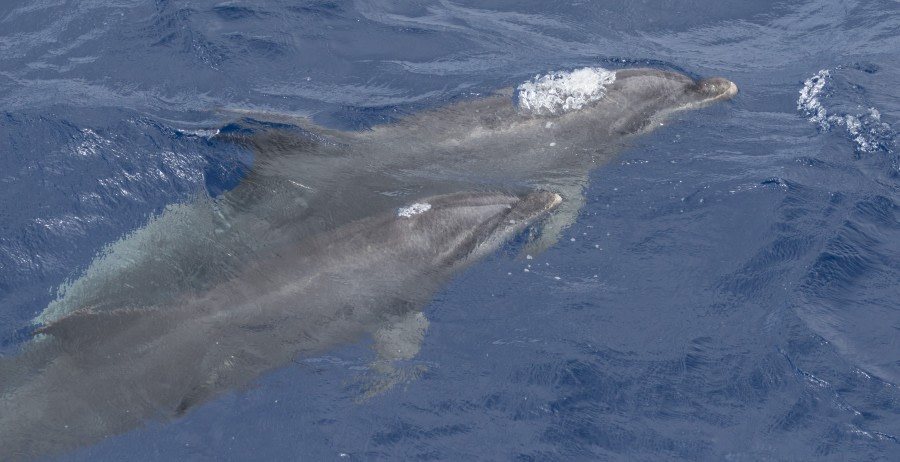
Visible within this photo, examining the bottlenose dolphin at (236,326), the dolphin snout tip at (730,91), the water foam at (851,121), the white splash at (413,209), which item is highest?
the dolphin snout tip at (730,91)

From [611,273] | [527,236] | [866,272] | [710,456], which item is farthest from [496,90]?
[710,456]

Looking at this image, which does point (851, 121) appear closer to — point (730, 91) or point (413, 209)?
point (730, 91)

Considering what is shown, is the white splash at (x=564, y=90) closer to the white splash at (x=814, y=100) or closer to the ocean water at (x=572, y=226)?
the ocean water at (x=572, y=226)

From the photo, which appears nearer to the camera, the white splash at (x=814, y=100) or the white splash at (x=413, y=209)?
the white splash at (x=413, y=209)

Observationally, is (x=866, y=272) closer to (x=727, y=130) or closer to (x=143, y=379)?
(x=727, y=130)

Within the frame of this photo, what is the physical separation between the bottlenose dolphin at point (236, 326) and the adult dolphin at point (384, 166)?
45cm

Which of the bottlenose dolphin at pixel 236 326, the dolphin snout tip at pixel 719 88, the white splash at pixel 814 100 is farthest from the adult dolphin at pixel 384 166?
the white splash at pixel 814 100

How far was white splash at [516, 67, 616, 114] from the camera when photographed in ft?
63.7

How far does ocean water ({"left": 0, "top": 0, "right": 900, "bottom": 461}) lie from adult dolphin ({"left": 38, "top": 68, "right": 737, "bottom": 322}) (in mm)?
470

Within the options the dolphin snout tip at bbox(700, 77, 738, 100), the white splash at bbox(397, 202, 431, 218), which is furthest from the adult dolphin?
the white splash at bbox(397, 202, 431, 218)

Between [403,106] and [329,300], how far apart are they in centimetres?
613

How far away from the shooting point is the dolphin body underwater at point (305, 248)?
13859 millimetres

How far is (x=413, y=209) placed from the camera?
54.6 ft

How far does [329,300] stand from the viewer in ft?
50.1
